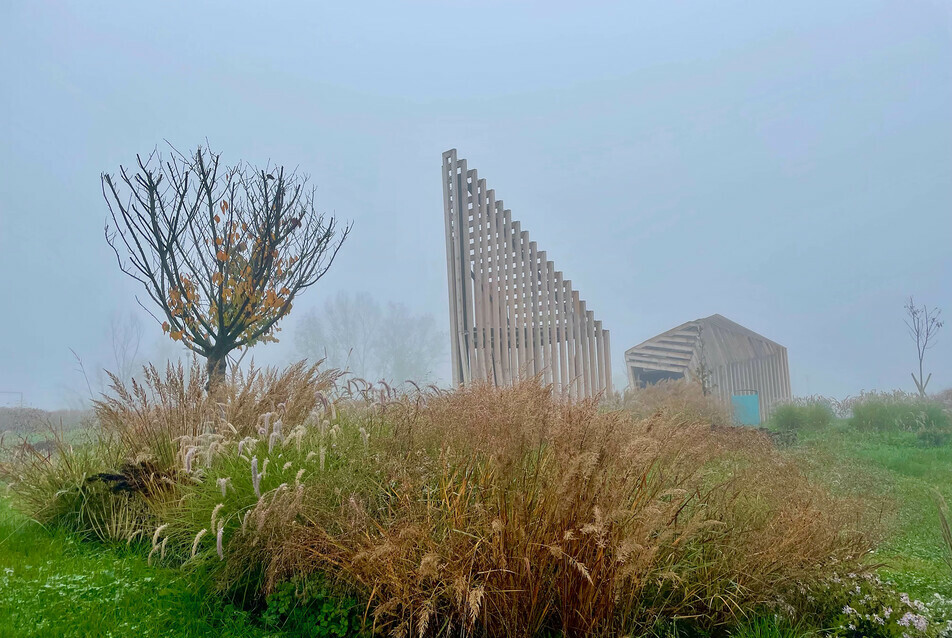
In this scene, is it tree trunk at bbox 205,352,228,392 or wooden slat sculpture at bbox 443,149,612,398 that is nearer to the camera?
tree trunk at bbox 205,352,228,392

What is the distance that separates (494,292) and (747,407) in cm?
536

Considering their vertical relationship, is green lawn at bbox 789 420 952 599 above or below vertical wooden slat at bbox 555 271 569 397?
below

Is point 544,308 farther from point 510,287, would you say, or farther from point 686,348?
point 686,348

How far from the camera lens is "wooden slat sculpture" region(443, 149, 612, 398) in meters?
7.46

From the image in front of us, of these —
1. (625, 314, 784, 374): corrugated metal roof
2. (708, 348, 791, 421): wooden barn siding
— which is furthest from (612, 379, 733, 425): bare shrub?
(625, 314, 784, 374): corrugated metal roof

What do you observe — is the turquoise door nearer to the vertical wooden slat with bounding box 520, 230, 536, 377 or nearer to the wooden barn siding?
the wooden barn siding

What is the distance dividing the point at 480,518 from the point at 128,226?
4998 mm

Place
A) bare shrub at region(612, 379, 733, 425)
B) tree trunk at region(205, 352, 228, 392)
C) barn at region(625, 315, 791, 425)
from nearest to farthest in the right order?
tree trunk at region(205, 352, 228, 392), bare shrub at region(612, 379, 733, 425), barn at region(625, 315, 791, 425)

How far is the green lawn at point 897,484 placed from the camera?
3111mm

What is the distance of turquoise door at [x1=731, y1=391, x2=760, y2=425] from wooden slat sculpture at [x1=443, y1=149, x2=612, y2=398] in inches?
126

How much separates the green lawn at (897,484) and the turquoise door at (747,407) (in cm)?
159

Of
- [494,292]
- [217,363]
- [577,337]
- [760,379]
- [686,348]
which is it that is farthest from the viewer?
[760,379]

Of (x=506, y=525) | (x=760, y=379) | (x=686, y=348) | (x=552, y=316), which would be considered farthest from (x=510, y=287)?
(x=760, y=379)

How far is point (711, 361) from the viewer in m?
10.3
